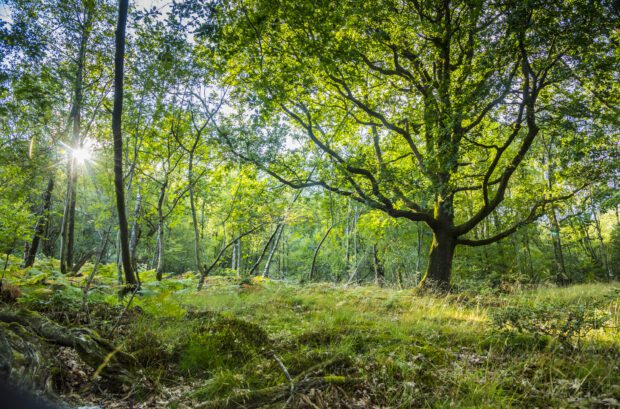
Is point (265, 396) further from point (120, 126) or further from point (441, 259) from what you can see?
point (441, 259)

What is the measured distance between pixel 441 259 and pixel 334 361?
7.81 meters

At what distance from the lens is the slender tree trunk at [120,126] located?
4.44 meters

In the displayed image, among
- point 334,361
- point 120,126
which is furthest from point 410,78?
point 334,361

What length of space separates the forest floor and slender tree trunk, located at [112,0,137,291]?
3.63 feet

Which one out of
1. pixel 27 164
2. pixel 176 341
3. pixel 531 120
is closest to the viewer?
pixel 176 341

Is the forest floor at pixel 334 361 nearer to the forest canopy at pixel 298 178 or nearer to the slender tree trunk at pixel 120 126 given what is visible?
the forest canopy at pixel 298 178

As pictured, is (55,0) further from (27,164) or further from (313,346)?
(313,346)

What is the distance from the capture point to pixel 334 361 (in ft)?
11.6

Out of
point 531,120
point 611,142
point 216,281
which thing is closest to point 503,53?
point 531,120

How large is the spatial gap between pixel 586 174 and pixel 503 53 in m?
4.67

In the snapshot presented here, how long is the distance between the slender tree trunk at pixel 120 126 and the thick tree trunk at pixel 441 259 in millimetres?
8533

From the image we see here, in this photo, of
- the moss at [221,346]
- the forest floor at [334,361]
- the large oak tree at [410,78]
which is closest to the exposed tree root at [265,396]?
the forest floor at [334,361]

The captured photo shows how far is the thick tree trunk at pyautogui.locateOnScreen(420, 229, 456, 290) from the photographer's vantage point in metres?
10.1

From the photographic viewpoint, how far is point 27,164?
7.33 meters
